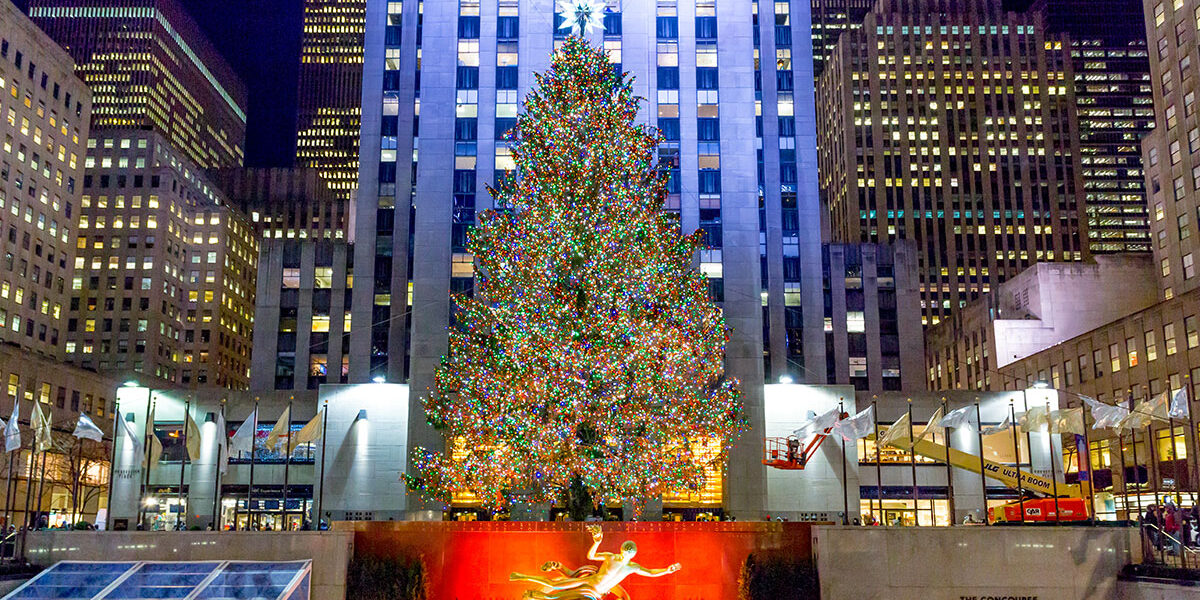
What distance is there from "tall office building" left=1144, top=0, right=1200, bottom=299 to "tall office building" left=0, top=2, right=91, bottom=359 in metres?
118

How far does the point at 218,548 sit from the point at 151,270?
13946 centimetres

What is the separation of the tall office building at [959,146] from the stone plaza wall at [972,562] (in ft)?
444

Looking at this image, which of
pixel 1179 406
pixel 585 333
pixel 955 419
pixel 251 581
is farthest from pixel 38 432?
pixel 1179 406

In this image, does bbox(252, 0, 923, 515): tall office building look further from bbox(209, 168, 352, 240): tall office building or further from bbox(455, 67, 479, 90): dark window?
bbox(209, 168, 352, 240): tall office building

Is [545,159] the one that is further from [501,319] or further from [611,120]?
[501,319]

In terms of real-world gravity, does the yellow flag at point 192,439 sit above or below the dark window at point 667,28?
below

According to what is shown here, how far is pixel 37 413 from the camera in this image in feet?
116

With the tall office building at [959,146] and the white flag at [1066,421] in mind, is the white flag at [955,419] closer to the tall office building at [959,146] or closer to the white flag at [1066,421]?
the white flag at [1066,421]

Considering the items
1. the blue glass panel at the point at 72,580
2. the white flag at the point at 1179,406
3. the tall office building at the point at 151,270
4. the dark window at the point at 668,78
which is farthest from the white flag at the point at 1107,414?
the tall office building at the point at 151,270

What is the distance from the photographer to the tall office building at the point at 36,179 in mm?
115750

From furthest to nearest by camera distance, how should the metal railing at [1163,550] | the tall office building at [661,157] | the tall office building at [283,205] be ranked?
the tall office building at [283,205] → the tall office building at [661,157] → the metal railing at [1163,550]

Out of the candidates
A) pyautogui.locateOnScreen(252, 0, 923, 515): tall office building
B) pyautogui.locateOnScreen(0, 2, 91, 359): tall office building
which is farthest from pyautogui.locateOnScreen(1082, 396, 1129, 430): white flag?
pyautogui.locateOnScreen(0, 2, 91, 359): tall office building

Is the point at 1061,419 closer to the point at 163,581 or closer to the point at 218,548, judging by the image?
the point at 218,548

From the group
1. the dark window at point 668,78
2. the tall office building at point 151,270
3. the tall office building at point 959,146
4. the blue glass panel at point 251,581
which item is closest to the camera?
the blue glass panel at point 251,581
